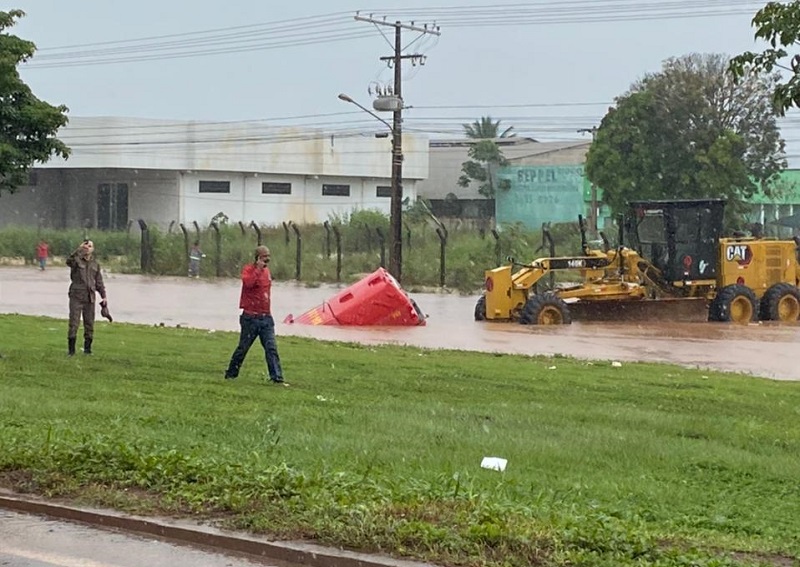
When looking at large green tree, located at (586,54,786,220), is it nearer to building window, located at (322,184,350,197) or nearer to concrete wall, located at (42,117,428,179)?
concrete wall, located at (42,117,428,179)

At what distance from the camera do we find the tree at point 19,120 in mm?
16109

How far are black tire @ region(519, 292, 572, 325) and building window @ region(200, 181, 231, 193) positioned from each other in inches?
2155

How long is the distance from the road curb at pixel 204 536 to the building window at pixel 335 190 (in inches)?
Answer: 3192

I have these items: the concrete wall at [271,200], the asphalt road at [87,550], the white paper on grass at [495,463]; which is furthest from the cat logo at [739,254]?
the concrete wall at [271,200]

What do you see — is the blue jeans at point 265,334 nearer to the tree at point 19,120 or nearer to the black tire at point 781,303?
the tree at point 19,120

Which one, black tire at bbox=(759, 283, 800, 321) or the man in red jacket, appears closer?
the man in red jacket

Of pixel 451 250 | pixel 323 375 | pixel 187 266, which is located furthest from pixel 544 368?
pixel 187 266

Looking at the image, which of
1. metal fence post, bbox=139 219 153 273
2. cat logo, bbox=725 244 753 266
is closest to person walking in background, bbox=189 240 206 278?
metal fence post, bbox=139 219 153 273

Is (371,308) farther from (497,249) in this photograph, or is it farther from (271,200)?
(271,200)

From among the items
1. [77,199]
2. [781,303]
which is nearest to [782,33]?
[781,303]

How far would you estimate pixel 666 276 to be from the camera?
33156 mm

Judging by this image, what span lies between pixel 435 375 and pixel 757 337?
44.9 feet

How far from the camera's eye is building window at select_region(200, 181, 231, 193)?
8375 centimetres

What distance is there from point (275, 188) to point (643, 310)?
56441mm
